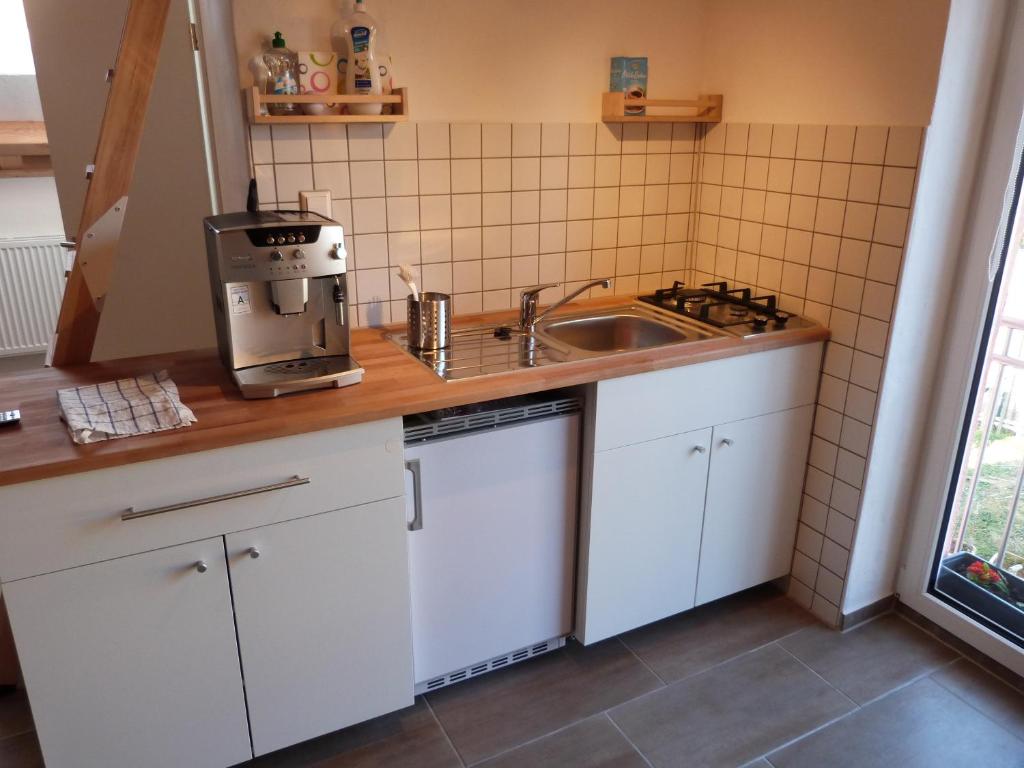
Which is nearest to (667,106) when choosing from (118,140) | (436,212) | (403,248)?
(436,212)

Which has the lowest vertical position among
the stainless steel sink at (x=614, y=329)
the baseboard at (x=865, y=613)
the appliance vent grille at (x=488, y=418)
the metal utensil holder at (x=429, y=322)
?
the baseboard at (x=865, y=613)

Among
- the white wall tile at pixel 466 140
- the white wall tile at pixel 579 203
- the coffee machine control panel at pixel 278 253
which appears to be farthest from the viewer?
the white wall tile at pixel 579 203

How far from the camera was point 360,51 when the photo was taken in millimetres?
1840

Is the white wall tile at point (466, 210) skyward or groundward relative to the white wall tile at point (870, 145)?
groundward

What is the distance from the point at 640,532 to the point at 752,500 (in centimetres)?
40

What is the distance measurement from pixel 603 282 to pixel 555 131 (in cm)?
52

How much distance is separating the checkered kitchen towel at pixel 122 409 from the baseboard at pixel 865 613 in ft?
6.14

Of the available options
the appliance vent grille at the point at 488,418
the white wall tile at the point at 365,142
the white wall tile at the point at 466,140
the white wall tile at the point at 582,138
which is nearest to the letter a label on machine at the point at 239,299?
the appliance vent grille at the point at 488,418

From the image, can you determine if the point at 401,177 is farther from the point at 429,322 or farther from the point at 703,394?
the point at 703,394

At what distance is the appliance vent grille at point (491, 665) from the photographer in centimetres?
194

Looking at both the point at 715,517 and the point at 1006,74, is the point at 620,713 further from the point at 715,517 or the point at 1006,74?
the point at 1006,74

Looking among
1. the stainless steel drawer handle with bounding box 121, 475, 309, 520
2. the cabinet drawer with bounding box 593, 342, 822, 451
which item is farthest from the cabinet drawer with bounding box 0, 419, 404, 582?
the cabinet drawer with bounding box 593, 342, 822, 451

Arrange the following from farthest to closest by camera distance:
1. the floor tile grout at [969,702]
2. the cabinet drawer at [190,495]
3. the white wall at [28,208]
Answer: the white wall at [28,208], the floor tile grout at [969,702], the cabinet drawer at [190,495]

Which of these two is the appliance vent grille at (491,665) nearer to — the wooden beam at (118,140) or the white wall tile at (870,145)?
the wooden beam at (118,140)
